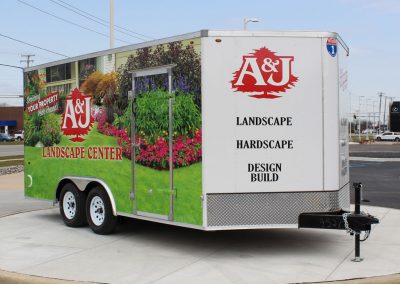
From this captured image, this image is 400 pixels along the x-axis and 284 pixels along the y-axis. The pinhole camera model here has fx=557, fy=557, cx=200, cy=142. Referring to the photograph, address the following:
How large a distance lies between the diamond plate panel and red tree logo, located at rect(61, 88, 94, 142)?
308 centimetres

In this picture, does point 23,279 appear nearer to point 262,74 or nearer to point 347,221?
point 262,74

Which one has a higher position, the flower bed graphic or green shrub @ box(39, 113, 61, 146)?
green shrub @ box(39, 113, 61, 146)

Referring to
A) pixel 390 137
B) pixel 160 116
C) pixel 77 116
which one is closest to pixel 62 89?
pixel 77 116

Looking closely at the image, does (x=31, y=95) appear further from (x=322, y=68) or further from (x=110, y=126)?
(x=322, y=68)

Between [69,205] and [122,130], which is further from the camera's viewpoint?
[69,205]

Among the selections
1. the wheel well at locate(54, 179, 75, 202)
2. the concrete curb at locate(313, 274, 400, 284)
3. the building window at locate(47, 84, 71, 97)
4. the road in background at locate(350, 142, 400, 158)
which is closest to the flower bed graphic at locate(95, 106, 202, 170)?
the building window at locate(47, 84, 71, 97)

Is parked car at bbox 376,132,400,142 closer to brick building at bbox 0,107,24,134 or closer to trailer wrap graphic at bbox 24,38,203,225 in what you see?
brick building at bbox 0,107,24,134

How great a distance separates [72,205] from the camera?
9844 millimetres

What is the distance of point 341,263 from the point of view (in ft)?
23.3

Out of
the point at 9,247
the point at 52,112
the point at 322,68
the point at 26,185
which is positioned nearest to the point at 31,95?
the point at 52,112

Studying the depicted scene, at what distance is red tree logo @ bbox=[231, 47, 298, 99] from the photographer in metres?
7.22

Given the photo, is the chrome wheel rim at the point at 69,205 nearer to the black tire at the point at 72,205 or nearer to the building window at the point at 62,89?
the black tire at the point at 72,205

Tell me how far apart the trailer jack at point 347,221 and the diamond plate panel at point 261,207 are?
0.47ft

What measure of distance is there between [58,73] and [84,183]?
213cm
